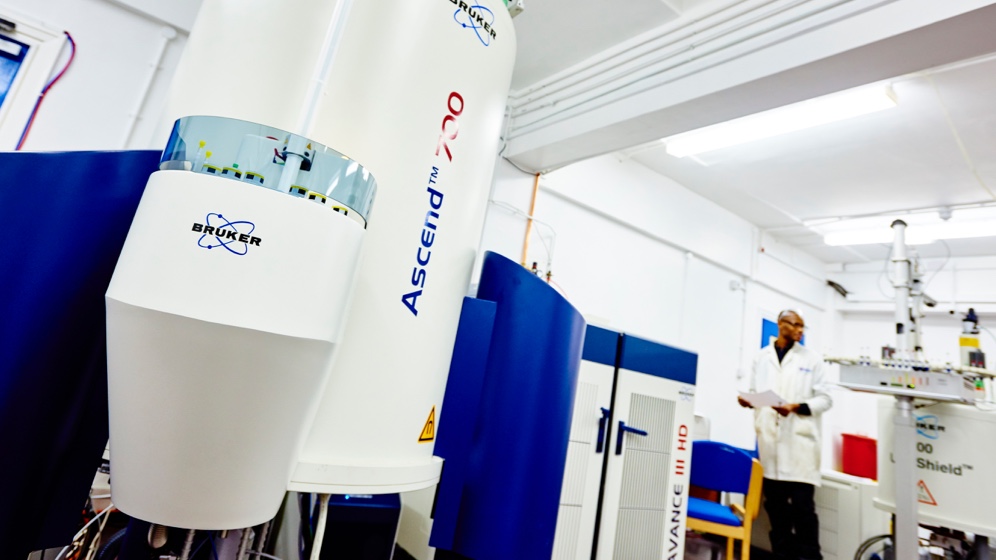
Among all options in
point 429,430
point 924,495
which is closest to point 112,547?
point 429,430

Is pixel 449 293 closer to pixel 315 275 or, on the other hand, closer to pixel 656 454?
pixel 315 275

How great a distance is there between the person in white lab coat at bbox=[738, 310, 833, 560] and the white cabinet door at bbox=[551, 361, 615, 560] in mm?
1736

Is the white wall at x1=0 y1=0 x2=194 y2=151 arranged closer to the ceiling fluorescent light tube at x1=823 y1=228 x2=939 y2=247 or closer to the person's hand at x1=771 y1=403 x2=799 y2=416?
the person's hand at x1=771 y1=403 x2=799 y2=416

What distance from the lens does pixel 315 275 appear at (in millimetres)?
564

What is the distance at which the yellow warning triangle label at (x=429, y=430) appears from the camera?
0.80 metres

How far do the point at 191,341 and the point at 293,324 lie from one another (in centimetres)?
10

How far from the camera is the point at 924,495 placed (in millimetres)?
2406

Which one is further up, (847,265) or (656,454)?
(847,265)

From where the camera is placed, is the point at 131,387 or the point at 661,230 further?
the point at 661,230

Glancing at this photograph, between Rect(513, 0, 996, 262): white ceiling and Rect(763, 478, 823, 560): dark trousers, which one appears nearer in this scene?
Rect(513, 0, 996, 262): white ceiling

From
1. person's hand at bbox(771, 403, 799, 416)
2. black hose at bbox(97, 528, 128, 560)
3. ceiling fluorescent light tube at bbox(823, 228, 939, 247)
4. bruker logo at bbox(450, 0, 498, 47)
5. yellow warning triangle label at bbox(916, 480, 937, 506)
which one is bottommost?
black hose at bbox(97, 528, 128, 560)

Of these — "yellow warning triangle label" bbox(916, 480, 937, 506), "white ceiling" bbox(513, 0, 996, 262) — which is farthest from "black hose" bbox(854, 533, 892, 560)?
"white ceiling" bbox(513, 0, 996, 262)

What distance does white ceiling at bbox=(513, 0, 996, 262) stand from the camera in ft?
7.97

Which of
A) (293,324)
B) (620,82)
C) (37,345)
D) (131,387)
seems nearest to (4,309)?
(37,345)
